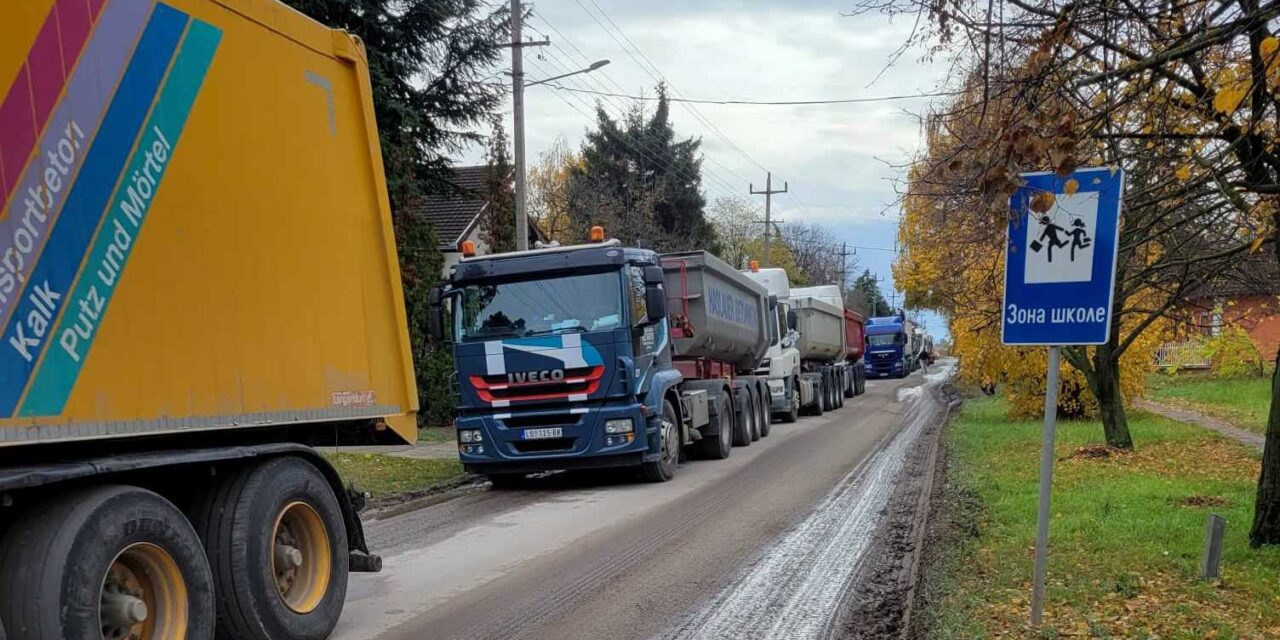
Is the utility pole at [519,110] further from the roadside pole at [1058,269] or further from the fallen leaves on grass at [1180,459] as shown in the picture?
the roadside pole at [1058,269]

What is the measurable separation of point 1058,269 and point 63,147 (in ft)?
16.0

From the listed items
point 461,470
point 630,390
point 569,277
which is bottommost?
point 461,470

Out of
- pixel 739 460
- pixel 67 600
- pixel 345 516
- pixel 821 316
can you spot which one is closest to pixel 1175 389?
pixel 821 316

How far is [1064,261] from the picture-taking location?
5465mm

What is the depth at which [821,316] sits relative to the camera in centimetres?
3103

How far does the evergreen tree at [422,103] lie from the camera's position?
20.7 meters

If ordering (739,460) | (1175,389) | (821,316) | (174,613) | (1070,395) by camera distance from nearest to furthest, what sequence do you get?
1. (174,613)
2. (739,460)
3. (1070,395)
4. (821,316)
5. (1175,389)

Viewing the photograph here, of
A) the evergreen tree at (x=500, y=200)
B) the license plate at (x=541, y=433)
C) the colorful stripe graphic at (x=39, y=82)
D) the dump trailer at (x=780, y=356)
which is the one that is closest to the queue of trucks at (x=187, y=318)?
the colorful stripe graphic at (x=39, y=82)

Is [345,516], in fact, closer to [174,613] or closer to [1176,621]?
[174,613]

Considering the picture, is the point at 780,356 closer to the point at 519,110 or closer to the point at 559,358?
the point at 519,110

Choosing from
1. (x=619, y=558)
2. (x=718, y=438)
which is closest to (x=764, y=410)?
(x=718, y=438)

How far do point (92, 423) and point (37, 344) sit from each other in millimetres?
424

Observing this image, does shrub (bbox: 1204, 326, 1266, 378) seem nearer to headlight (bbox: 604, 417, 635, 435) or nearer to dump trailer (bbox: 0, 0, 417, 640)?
headlight (bbox: 604, 417, 635, 435)

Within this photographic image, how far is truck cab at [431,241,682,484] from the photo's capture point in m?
12.2
